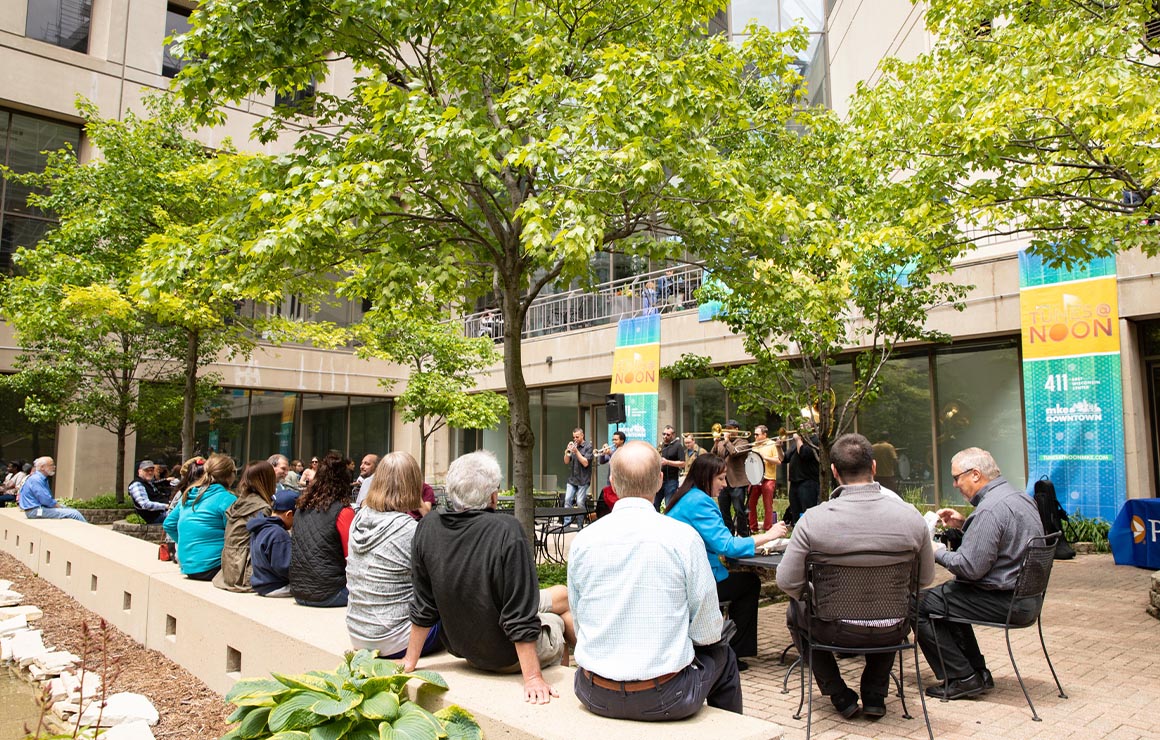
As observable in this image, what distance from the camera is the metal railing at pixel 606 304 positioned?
1958 centimetres

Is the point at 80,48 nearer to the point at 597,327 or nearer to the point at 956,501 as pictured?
the point at 597,327

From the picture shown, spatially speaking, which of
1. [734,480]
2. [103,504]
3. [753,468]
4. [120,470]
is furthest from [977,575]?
[103,504]

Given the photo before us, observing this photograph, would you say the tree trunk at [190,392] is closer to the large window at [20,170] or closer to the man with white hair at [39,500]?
the man with white hair at [39,500]

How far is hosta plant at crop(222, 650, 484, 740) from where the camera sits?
10.3 ft

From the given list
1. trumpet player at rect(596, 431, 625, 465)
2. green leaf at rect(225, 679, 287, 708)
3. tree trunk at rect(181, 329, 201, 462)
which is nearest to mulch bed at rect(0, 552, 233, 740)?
green leaf at rect(225, 679, 287, 708)

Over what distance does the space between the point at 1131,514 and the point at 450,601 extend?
10.2m

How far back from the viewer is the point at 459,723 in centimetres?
318

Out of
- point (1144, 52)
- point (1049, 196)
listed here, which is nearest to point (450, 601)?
point (1049, 196)

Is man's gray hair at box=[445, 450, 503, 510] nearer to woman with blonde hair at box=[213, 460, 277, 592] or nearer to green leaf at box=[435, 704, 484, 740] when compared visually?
green leaf at box=[435, 704, 484, 740]

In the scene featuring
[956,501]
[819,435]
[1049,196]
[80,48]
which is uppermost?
[80,48]

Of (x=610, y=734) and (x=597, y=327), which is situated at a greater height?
(x=597, y=327)

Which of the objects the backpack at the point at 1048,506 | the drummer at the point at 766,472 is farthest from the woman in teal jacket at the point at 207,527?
the backpack at the point at 1048,506

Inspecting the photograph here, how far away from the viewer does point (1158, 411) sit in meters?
13.0

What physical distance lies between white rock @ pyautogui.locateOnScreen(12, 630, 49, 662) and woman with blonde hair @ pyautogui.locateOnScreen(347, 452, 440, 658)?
4.44 metres
